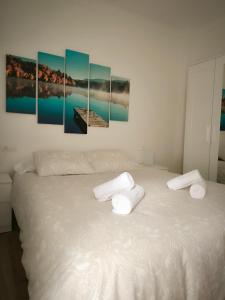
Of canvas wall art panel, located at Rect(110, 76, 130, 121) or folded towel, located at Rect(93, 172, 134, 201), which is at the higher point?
canvas wall art panel, located at Rect(110, 76, 130, 121)

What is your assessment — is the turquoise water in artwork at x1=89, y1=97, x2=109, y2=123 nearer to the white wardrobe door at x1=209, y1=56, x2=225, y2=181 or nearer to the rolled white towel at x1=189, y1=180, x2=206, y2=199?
the white wardrobe door at x1=209, y1=56, x2=225, y2=181

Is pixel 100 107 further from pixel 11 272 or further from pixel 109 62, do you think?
pixel 11 272

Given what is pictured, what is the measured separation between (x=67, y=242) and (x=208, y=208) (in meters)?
0.89

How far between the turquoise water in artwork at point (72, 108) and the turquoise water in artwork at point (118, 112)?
18.2 inches

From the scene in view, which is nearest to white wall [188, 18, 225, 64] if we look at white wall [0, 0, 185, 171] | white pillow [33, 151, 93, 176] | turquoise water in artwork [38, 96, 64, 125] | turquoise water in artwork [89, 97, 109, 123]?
white wall [0, 0, 185, 171]

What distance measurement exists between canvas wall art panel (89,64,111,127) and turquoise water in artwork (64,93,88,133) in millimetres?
150

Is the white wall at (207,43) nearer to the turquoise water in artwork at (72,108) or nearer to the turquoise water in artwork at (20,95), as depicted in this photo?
the turquoise water in artwork at (72,108)

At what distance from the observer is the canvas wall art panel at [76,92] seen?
2705 millimetres

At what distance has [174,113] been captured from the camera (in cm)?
376

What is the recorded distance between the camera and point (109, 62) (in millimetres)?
3021

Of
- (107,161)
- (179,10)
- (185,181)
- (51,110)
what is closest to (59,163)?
(107,161)

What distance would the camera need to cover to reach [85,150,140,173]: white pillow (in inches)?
99.0

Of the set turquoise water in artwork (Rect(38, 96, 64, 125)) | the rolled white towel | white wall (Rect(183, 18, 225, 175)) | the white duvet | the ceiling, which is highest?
the ceiling

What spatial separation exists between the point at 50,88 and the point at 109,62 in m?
0.98
